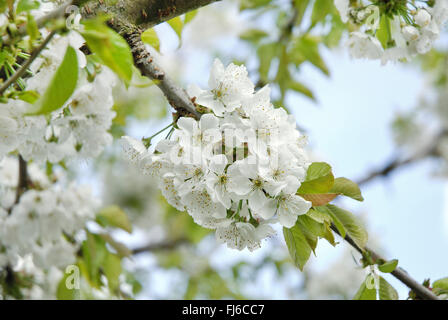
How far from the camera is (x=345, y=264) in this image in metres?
4.30

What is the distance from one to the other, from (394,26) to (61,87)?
3.77ft

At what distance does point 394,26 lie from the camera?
4.79 ft

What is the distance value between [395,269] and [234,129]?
658mm

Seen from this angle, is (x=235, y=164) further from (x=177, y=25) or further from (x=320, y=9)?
(x=320, y=9)

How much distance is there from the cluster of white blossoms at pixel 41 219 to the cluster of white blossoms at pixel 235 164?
0.86 meters

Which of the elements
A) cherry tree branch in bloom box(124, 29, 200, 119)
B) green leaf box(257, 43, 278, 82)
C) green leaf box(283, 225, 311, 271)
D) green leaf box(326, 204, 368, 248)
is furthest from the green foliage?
green leaf box(257, 43, 278, 82)

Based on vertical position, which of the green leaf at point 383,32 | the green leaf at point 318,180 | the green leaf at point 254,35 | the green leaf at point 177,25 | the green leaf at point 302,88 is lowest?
the green leaf at point 302,88

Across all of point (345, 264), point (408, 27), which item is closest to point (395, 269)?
point (408, 27)

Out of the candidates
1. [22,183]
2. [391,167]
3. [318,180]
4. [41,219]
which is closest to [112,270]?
[41,219]

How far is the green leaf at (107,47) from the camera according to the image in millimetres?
715

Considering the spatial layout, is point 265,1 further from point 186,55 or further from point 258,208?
point 186,55

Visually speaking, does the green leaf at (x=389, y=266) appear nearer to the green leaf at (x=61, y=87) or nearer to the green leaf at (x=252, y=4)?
the green leaf at (x=61, y=87)

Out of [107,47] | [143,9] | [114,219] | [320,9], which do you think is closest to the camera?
[107,47]

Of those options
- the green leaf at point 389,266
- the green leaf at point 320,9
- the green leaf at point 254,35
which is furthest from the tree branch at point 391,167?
the green leaf at point 389,266
